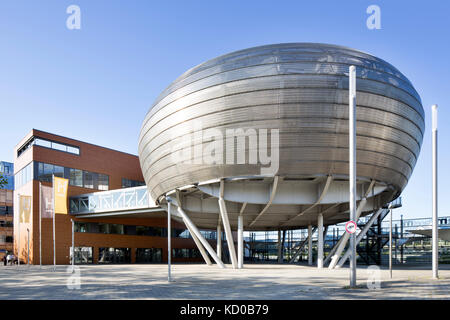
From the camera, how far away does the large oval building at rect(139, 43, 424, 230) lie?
94.5ft

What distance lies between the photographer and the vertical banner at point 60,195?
4466 centimetres

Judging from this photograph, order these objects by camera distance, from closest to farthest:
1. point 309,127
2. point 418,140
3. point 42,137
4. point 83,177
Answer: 1. point 309,127
2. point 418,140
3. point 42,137
4. point 83,177

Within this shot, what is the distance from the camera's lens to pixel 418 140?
111 ft

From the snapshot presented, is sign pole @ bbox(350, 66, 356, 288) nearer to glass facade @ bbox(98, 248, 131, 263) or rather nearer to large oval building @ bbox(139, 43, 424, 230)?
large oval building @ bbox(139, 43, 424, 230)

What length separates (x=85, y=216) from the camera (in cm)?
4969

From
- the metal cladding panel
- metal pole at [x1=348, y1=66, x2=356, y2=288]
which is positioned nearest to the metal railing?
the metal cladding panel

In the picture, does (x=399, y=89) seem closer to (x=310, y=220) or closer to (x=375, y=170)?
(x=375, y=170)

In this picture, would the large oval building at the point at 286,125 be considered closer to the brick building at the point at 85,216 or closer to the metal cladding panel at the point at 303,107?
the metal cladding panel at the point at 303,107

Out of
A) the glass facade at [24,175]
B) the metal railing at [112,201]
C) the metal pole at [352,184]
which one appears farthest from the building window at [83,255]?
the metal pole at [352,184]

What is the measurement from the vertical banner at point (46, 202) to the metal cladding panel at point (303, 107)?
18.0m

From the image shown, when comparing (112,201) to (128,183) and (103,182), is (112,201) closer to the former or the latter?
(103,182)

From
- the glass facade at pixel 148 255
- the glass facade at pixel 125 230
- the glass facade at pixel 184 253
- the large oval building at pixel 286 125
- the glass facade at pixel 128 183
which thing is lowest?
the glass facade at pixel 184 253
